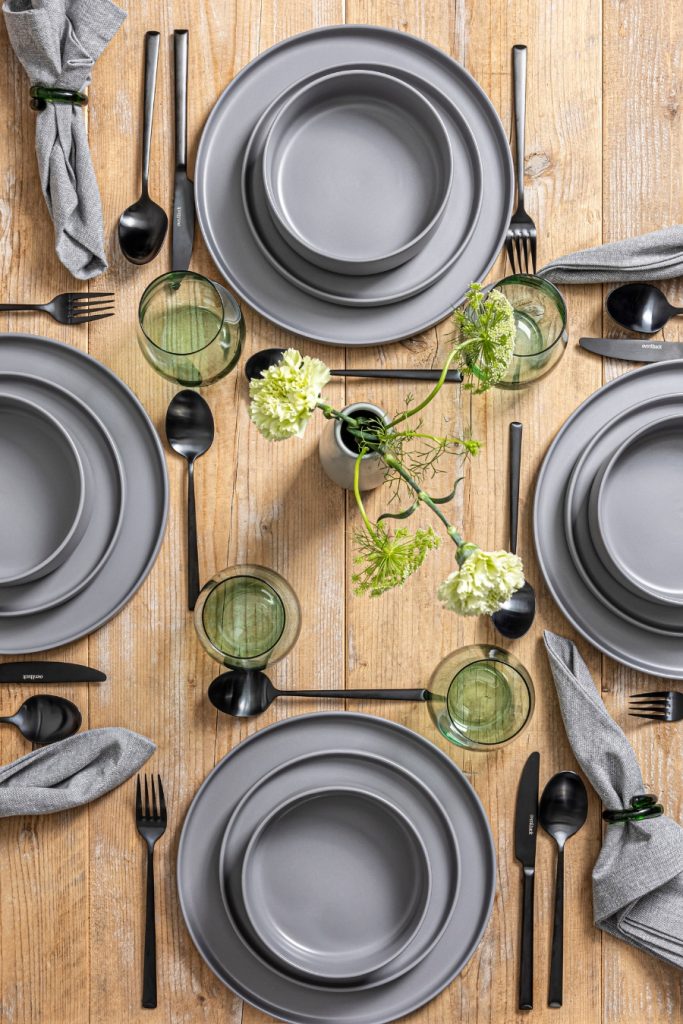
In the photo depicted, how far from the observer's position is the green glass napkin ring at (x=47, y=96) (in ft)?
3.39

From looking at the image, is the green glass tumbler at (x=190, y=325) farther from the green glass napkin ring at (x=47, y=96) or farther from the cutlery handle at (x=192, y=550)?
the green glass napkin ring at (x=47, y=96)

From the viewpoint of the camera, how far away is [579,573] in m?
1.05

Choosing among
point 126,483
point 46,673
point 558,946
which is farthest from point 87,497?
point 558,946

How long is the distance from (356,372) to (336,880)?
64cm

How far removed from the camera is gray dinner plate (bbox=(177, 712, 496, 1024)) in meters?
1.01

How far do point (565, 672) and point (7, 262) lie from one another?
2.91ft

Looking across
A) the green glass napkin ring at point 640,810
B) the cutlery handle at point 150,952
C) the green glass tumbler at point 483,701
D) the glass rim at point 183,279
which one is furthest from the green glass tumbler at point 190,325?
the green glass napkin ring at point 640,810

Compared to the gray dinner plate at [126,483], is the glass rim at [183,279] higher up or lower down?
higher up

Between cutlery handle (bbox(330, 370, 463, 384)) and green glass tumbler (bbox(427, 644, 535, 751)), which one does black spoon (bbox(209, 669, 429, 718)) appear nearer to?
green glass tumbler (bbox(427, 644, 535, 751))

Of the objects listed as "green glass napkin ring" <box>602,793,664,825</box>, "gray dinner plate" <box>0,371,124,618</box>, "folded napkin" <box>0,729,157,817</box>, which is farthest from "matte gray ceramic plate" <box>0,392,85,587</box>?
"green glass napkin ring" <box>602,793,664,825</box>

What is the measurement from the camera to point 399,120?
1.06 meters

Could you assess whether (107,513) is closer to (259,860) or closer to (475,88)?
(259,860)

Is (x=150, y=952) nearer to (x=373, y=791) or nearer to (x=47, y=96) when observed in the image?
(x=373, y=791)

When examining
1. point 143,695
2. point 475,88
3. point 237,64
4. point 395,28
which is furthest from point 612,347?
point 143,695
